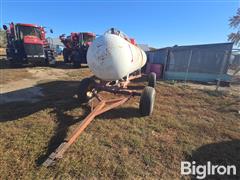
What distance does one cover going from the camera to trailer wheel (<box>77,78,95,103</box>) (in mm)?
4984

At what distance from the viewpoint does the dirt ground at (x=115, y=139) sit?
255 cm

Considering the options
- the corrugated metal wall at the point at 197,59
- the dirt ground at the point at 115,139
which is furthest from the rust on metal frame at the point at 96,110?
the corrugated metal wall at the point at 197,59

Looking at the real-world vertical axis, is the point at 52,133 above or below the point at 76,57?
below

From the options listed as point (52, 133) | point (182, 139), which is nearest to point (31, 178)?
point (52, 133)

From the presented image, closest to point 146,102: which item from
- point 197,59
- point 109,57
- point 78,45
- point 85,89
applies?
point 109,57

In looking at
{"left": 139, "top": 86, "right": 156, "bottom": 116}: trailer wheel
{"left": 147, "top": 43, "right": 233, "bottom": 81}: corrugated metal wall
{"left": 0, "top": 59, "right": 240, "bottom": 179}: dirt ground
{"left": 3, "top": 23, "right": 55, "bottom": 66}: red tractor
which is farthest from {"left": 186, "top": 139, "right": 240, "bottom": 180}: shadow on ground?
{"left": 3, "top": 23, "right": 55, "bottom": 66}: red tractor

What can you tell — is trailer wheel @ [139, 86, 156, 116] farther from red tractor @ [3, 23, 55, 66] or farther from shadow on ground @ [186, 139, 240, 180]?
red tractor @ [3, 23, 55, 66]

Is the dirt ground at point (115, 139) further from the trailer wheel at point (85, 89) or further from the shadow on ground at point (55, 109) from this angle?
the trailer wheel at point (85, 89)

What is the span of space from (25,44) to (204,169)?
12990 millimetres

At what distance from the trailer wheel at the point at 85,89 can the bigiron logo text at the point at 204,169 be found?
3.28 m

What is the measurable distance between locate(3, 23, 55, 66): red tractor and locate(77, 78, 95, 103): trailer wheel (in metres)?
9.06

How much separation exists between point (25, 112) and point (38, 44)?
30.7 feet

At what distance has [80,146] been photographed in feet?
10.0

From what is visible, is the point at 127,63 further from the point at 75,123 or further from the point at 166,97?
the point at 166,97
